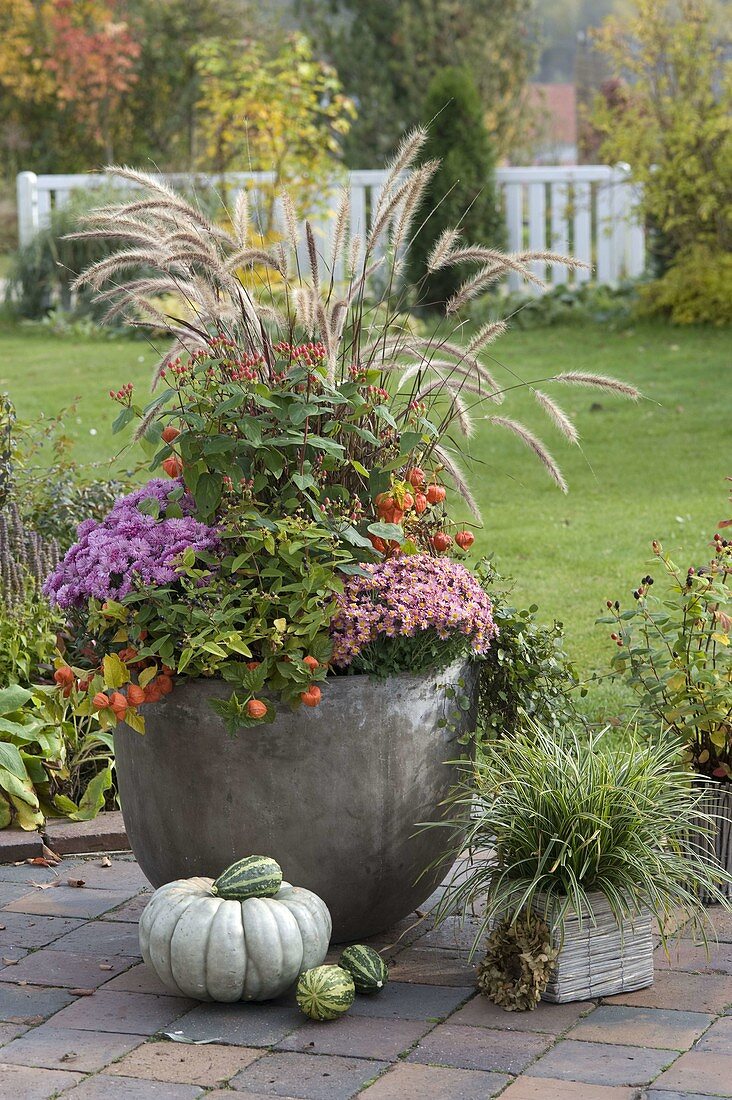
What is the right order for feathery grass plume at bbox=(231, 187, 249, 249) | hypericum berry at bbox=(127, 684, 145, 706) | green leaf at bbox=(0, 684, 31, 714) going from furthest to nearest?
green leaf at bbox=(0, 684, 31, 714)
feathery grass plume at bbox=(231, 187, 249, 249)
hypericum berry at bbox=(127, 684, 145, 706)

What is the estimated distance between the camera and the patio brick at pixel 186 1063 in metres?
2.56

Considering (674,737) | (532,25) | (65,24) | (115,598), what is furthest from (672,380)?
(532,25)

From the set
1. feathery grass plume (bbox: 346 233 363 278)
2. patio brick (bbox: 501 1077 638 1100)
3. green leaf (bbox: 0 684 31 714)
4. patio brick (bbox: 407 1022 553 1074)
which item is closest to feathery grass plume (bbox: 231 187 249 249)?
feathery grass plume (bbox: 346 233 363 278)

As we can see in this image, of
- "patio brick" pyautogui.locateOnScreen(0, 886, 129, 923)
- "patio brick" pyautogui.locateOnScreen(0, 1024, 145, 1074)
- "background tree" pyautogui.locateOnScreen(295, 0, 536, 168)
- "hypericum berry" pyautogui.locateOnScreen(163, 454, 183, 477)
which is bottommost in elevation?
"patio brick" pyautogui.locateOnScreen(0, 886, 129, 923)

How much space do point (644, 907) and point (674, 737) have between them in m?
0.58

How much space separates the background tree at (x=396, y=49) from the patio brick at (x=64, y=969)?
17357 mm

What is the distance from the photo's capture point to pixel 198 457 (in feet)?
9.93

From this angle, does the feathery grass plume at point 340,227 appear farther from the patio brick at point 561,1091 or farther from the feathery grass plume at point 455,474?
the patio brick at point 561,1091

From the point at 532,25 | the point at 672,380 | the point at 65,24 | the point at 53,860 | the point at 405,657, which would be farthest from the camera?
the point at 532,25

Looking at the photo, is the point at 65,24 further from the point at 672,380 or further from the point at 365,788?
the point at 365,788

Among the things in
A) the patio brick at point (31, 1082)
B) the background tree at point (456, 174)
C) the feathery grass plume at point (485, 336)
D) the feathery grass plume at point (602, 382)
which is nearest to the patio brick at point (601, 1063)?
the patio brick at point (31, 1082)

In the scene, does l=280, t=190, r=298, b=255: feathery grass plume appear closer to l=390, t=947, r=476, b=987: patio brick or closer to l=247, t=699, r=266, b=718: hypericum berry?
l=247, t=699, r=266, b=718: hypericum berry

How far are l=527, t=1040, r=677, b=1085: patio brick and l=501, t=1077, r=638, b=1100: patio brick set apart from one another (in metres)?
0.02

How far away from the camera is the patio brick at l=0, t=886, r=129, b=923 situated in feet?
11.2
